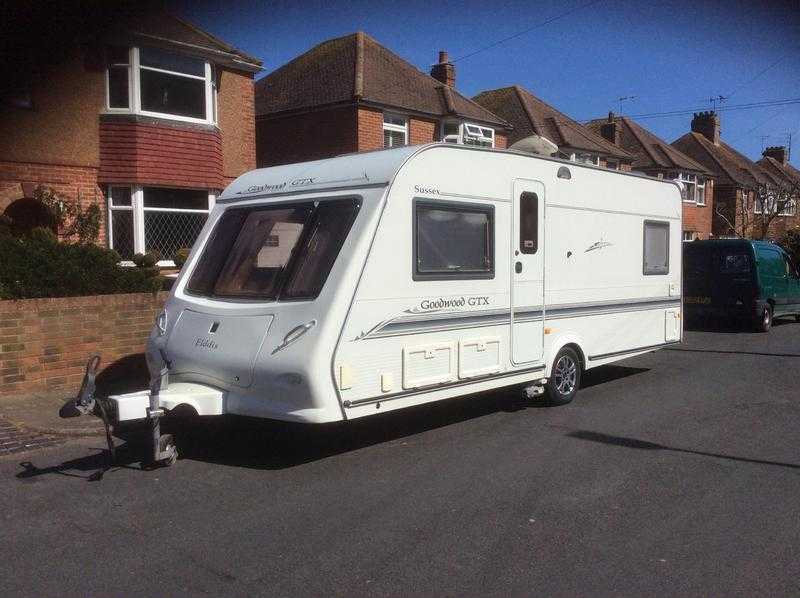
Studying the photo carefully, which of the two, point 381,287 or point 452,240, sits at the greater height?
point 452,240

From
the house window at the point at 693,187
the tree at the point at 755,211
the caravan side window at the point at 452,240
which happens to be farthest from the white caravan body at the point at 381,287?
the tree at the point at 755,211

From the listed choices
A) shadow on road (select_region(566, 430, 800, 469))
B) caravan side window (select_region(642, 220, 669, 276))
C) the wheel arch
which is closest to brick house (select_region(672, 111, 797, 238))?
caravan side window (select_region(642, 220, 669, 276))

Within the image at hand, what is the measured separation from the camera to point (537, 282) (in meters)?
8.21

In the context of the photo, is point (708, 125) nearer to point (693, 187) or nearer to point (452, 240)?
point (693, 187)

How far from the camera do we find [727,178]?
44.3 metres

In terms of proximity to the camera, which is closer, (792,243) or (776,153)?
(792,243)

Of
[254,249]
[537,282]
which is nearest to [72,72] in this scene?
[254,249]

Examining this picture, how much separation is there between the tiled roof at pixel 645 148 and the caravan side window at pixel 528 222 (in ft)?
103

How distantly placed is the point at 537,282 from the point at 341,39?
21.4 meters


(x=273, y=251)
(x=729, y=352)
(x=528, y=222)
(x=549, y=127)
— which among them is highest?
(x=549, y=127)

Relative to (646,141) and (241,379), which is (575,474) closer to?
(241,379)

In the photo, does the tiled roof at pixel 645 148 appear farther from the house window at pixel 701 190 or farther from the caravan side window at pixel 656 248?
the caravan side window at pixel 656 248

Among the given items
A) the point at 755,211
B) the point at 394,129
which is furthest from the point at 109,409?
the point at 755,211

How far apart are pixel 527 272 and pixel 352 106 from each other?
15.9 meters
